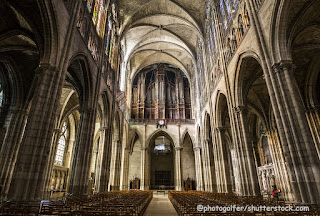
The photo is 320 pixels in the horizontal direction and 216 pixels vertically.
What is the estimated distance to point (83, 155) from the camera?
11.1m

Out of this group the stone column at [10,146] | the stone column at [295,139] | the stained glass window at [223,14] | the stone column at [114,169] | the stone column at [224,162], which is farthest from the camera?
the stone column at [114,169]

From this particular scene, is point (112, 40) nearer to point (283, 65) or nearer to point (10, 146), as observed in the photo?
point (10, 146)

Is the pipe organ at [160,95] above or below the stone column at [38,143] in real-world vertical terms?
above

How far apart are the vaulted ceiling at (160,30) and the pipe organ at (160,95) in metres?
2.47

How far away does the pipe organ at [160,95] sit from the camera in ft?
97.9

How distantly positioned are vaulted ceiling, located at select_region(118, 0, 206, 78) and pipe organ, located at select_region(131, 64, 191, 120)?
247 cm

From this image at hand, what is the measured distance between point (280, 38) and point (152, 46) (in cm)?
2205

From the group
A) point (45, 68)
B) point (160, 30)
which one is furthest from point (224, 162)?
point (160, 30)

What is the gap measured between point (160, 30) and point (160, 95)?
1049 centimetres

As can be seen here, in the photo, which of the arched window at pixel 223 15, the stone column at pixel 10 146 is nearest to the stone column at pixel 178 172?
the arched window at pixel 223 15

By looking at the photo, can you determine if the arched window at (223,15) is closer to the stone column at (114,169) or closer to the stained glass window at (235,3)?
the stained glass window at (235,3)

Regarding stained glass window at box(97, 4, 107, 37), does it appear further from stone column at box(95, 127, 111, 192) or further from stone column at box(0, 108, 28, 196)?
stone column at box(0, 108, 28, 196)

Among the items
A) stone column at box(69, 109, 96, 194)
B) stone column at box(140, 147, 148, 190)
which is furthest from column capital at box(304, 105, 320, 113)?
stone column at box(140, 147, 148, 190)

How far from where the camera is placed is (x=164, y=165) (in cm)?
3166
